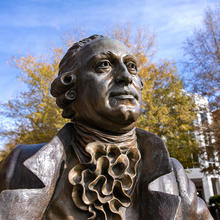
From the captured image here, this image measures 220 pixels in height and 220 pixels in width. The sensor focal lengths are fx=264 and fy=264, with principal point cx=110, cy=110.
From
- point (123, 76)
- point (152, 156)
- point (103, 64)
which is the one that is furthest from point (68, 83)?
point (152, 156)

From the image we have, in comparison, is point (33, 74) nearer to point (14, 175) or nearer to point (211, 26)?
point (211, 26)

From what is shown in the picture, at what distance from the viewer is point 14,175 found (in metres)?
1.78

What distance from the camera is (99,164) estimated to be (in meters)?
1.62

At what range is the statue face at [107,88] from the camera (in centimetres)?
172

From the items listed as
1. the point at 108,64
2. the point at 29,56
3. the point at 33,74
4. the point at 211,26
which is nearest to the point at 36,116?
the point at 33,74

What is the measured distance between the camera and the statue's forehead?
1.86m

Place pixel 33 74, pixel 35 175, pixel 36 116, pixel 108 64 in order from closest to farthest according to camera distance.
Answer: pixel 35 175
pixel 108 64
pixel 36 116
pixel 33 74

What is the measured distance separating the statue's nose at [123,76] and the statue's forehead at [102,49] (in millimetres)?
136

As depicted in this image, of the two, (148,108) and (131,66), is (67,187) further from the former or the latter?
(148,108)

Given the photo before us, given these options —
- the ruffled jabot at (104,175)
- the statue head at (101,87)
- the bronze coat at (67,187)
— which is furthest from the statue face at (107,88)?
the bronze coat at (67,187)

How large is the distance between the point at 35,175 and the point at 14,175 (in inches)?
12.1

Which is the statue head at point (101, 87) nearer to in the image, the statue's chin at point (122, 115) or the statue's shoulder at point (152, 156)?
the statue's chin at point (122, 115)

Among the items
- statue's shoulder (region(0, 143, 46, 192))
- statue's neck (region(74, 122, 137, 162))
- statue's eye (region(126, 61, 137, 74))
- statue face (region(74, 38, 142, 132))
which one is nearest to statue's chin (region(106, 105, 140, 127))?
statue face (region(74, 38, 142, 132))

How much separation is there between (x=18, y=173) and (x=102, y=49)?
1024 millimetres
